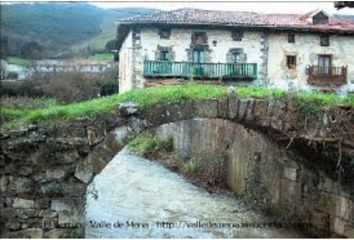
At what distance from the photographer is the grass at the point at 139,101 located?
29.4 ft

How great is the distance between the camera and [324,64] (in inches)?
1063

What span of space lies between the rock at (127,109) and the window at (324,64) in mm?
19062

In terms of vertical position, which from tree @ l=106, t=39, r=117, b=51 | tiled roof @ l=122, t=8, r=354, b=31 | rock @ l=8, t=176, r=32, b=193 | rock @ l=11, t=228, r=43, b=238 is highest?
tiled roof @ l=122, t=8, r=354, b=31

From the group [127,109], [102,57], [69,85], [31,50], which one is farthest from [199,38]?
[127,109]

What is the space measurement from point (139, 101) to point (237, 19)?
17617 mm

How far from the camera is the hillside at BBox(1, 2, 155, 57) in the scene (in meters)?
18.8

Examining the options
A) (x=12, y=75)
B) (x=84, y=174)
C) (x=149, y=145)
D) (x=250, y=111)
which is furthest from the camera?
(x=149, y=145)

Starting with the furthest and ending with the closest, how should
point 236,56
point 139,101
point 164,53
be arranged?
point 236,56 → point 164,53 → point 139,101

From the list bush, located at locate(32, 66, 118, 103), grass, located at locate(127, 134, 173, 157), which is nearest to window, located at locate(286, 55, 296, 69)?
bush, located at locate(32, 66, 118, 103)

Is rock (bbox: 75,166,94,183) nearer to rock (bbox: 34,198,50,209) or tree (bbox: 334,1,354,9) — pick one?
rock (bbox: 34,198,50,209)

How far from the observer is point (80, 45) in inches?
923

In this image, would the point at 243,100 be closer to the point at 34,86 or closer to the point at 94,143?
the point at 94,143

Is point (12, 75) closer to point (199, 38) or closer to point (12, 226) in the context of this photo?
point (12, 226)

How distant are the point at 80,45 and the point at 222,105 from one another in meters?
14.7
